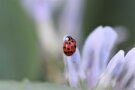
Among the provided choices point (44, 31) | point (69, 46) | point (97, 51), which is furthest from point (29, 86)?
point (44, 31)

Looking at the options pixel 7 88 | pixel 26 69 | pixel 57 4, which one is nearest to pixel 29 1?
pixel 57 4

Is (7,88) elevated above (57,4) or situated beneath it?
situated beneath

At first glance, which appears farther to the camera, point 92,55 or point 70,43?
point 92,55

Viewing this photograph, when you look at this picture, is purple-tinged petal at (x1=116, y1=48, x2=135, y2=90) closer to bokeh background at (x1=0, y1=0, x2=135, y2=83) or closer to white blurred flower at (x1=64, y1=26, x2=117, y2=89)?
white blurred flower at (x1=64, y1=26, x2=117, y2=89)

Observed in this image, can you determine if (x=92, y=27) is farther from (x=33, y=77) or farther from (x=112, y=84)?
(x=112, y=84)

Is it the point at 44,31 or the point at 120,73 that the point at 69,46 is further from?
the point at 44,31

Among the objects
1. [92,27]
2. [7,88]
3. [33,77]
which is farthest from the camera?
[92,27]
